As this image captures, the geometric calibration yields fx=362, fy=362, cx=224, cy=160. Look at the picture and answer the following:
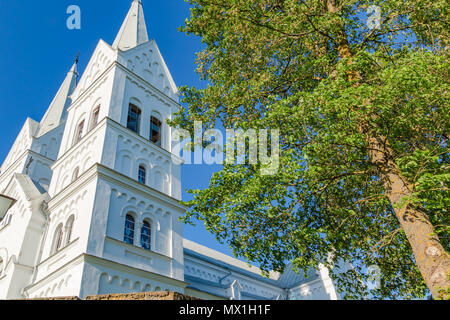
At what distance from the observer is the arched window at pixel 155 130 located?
2170cm

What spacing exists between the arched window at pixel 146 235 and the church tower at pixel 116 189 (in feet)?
0.17

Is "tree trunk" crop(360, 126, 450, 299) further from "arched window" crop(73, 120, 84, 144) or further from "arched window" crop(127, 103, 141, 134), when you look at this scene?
"arched window" crop(73, 120, 84, 144)

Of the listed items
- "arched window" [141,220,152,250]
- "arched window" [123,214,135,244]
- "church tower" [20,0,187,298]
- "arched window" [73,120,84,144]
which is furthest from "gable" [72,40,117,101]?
"arched window" [141,220,152,250]

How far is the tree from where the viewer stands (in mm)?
7008

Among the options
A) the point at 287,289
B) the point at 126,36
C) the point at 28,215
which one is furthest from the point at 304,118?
the point at 287,289

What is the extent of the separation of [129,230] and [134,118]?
24.1 ft

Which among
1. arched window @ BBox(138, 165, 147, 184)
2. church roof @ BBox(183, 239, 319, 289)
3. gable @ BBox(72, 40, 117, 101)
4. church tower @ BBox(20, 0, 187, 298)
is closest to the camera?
church tower @ BBox(20, 0, 187, 298)

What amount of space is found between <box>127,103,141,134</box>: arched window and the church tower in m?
0.07

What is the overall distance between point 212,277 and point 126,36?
18.7 meters

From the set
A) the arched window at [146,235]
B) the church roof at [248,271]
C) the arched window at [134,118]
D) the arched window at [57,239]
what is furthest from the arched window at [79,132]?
the church roof at [248,271]

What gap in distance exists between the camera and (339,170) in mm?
8125

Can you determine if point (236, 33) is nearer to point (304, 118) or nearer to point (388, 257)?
point (304, 118)

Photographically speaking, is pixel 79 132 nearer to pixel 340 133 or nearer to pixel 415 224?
pixel 340 133

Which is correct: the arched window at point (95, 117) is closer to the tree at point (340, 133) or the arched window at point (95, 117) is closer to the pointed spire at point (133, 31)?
the pointed spire at point (133, 31)
